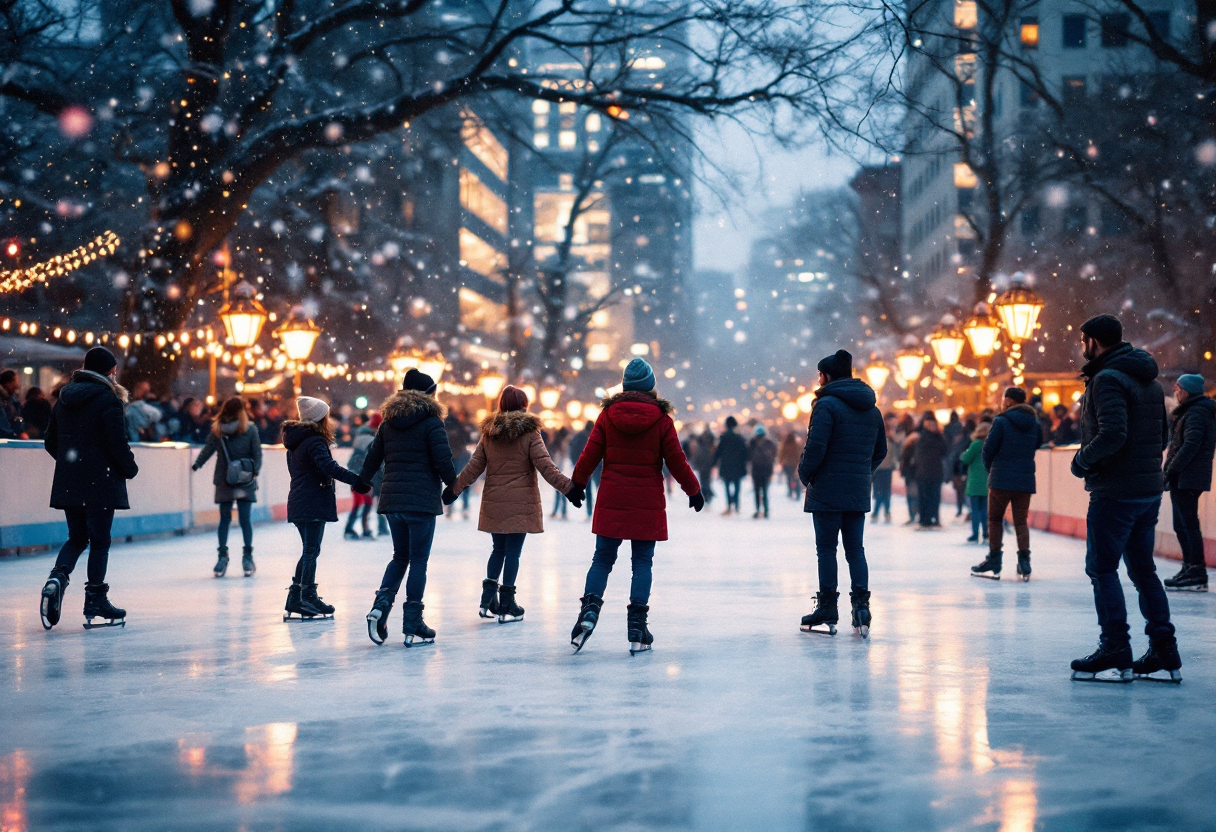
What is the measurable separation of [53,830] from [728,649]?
16.2 ft

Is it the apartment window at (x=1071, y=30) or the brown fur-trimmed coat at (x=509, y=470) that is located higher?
the apartment window at (x=1071, y=30)

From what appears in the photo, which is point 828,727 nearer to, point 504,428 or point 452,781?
point 452,781

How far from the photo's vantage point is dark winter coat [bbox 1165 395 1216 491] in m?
12.2

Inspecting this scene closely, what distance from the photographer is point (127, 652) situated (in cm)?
897

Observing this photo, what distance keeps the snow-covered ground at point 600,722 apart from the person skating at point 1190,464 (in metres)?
0.75

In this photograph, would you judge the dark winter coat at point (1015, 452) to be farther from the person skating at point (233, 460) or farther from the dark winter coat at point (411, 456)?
the person skating at point (233, 460)

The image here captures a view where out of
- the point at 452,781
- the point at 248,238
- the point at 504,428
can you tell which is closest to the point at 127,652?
the point at 504,428

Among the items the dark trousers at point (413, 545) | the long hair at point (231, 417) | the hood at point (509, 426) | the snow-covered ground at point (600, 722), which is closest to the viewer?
the snow-covered ground at point (600, 722)

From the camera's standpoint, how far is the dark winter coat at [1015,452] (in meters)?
14.2

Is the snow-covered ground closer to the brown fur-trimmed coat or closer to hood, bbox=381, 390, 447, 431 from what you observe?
the brown fur-trimmed coat

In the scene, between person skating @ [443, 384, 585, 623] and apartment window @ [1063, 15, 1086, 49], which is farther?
apartment window @ [1063, 15, 1086, 49]

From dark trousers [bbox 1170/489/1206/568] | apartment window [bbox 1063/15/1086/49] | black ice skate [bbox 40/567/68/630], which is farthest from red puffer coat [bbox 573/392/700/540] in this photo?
apartment window [bbox 1063/15/1086/49]

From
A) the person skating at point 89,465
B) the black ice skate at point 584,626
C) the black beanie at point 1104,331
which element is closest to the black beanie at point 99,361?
the person skating at point 89,465

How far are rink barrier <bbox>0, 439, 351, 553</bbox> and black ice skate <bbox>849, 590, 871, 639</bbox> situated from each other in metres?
6.89
